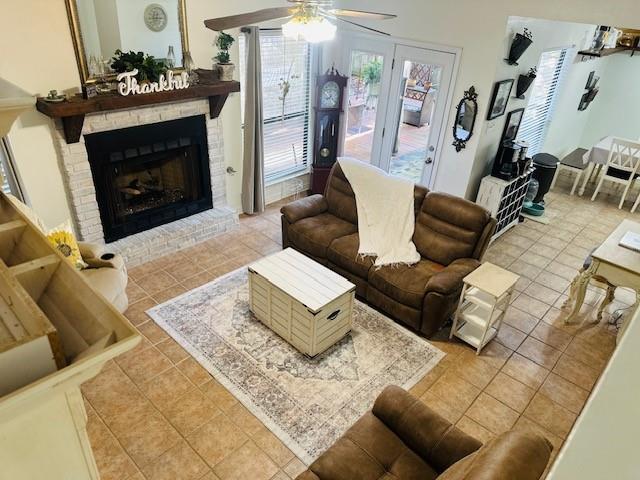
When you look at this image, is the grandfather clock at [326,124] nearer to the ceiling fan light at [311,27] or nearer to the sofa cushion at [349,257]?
→ the sofa cushion at [349,257]

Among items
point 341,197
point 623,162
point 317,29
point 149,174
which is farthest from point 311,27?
point 623,162

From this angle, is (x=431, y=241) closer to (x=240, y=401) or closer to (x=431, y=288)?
(x=431, y=288)

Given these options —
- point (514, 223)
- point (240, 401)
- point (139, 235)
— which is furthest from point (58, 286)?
point (514, 223)

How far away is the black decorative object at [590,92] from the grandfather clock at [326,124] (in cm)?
396

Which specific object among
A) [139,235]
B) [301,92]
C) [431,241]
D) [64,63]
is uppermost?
[64,63]

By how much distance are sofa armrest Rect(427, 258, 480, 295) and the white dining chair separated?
3676mm

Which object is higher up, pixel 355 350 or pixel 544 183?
pixel 544 183

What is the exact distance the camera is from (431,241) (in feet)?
13.3

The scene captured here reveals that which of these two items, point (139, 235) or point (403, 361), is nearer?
point (403, 361)

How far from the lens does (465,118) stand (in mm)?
4789

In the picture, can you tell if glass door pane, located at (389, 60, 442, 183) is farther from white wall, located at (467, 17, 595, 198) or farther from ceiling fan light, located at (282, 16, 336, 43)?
ceiling fan light, located at (282, 16, 336, 43)

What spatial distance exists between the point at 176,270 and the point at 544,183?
4.80m

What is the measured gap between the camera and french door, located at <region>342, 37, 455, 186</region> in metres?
4.98

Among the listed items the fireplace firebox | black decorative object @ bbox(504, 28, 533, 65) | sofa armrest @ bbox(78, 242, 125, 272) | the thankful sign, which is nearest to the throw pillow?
sofa armrest @ bbox(78, 242, 125, 272)
